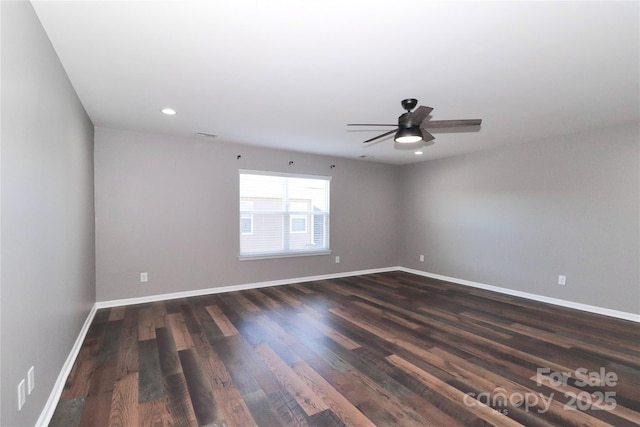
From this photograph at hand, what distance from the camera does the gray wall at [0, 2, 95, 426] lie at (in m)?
1.35

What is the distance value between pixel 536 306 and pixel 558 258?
0.76 m

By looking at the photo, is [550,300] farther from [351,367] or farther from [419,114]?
[419,114]

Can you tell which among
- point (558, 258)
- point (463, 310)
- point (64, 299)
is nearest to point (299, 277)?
point (463, 310)

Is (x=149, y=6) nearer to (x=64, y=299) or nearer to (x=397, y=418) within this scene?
(x=64, y=299)

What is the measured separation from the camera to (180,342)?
2.93m

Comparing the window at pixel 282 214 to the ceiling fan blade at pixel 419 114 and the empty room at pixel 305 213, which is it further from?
the ceiling fan blade at pixel 419 114

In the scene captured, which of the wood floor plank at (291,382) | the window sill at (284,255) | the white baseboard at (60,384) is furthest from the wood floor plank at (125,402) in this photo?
the window sill at (284,255)

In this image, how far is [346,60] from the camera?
2193mm

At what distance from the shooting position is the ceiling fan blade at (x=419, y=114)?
238 centimetres

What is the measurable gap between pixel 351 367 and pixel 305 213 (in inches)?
135

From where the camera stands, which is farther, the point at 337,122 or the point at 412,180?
the point at 412,180

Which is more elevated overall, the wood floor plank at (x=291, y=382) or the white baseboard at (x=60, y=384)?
the white baseboard at (x=60, y=384)

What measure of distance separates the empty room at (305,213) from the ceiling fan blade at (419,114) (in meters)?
0.03

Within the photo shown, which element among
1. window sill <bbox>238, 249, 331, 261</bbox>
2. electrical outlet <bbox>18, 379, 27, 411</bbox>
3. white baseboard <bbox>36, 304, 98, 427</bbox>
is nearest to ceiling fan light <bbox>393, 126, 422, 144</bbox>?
electrical outlet <bbox>18, 379, 27, 411</bbox>
